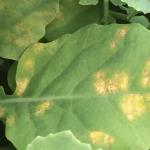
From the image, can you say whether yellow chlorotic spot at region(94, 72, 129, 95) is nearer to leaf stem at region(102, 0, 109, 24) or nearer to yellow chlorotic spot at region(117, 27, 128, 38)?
yellow chlorotic spot at region(117, 27, 128, 38)

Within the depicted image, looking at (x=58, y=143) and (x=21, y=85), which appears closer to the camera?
(x=58, y=143)

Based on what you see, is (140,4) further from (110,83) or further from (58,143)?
(58,143)

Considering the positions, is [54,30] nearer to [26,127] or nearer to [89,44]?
[89,44]

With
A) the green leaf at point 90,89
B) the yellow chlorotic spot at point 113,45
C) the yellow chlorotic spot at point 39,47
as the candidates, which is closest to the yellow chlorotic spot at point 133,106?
the green leaf at point 90,89

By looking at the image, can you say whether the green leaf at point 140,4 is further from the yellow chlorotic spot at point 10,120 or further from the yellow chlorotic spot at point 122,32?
the yellow chlorotic spot at point 10,120

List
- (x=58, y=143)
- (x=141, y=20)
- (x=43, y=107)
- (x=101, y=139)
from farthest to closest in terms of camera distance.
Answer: (x=141, y=20) → (x=43, y=107) → (x=101, y=139) → (x=58, y=143)

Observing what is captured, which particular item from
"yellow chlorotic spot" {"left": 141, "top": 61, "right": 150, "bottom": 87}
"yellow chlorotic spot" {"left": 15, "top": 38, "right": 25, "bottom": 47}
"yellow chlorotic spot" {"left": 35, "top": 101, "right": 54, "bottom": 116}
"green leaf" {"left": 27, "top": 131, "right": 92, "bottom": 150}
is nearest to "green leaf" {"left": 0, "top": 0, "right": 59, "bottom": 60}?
"yellow chlorotic spot" {"left": 15, "top": 38, "right": 25, "bottom": 47}

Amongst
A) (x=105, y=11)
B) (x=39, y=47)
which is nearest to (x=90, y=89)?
(x=39, y=47)

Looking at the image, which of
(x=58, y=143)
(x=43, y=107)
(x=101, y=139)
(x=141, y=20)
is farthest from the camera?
(x=141, y=20)
